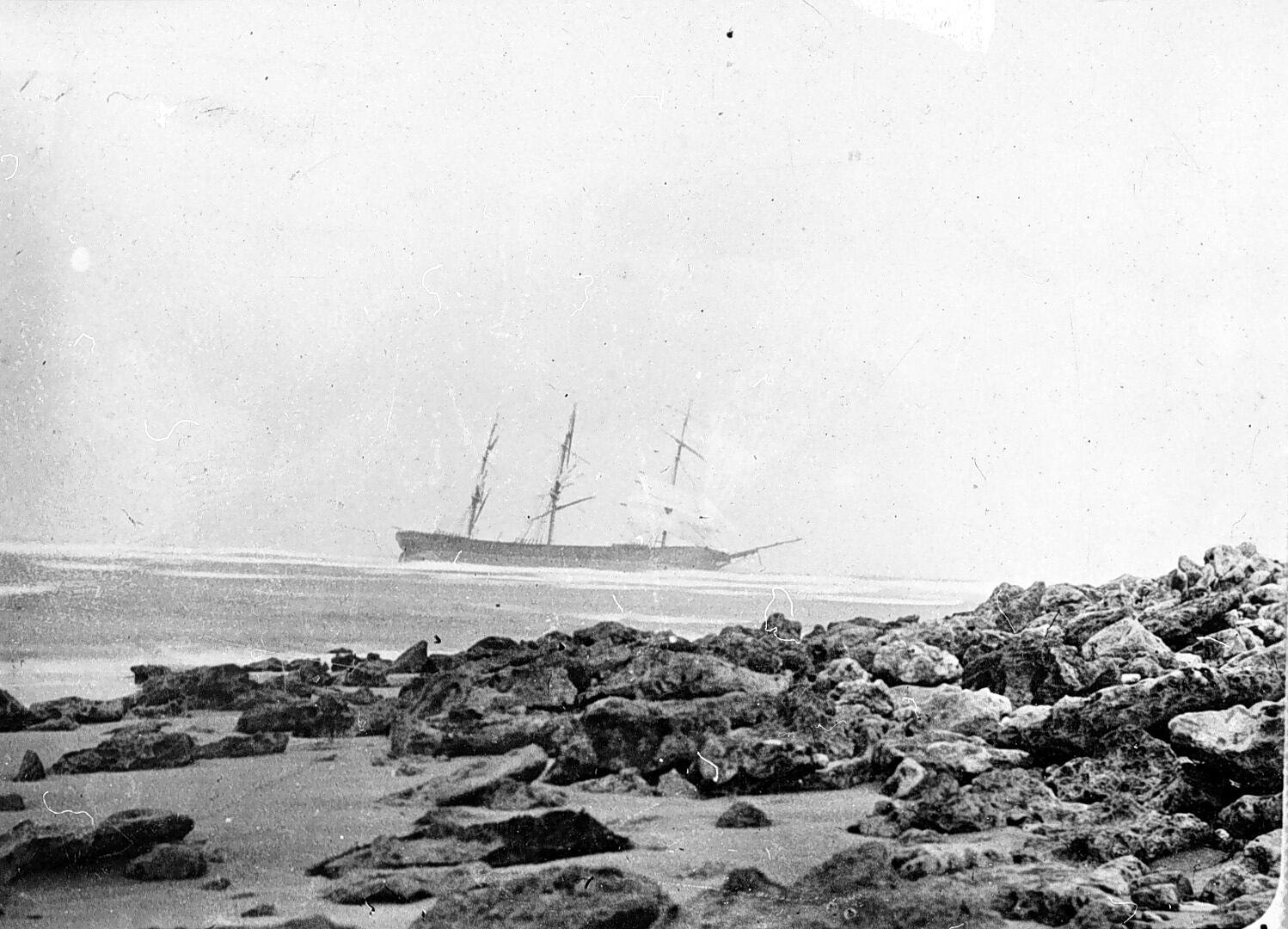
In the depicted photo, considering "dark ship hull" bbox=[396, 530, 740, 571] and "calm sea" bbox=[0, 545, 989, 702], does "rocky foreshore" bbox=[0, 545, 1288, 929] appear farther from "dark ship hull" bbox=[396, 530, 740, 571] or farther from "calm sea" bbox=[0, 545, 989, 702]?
"dark ship hull" bbox=[396, 530, 740, 571]

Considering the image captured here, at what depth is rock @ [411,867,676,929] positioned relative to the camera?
2676 millimetres

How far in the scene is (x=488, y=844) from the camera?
2.72 meters

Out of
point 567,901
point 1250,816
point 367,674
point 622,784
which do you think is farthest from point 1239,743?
point 367,674

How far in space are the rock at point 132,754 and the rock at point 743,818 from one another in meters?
1.41

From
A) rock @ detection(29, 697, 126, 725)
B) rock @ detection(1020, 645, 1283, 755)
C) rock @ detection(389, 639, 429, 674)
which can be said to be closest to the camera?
rock @ detection(29, 697, 126, 725)

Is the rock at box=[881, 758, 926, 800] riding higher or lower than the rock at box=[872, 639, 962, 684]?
lower

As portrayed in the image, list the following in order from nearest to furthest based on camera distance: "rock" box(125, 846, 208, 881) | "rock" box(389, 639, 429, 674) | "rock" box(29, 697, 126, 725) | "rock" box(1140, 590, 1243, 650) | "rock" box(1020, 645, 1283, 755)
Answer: "rock" box(125, 846, 208, 881) < "rock" box(29, 697, 126, 725) < "rock" box(389, 639, 429, 674) < "rock" box(1020, 645, 1283, 755) < "rock" box(1140, 590, 1243, 650)

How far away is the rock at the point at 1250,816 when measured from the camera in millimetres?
2875

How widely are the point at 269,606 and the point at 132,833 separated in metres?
0.65

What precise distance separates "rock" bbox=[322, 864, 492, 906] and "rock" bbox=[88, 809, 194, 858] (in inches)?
17.0

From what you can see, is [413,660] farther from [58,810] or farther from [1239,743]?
[1239,743]

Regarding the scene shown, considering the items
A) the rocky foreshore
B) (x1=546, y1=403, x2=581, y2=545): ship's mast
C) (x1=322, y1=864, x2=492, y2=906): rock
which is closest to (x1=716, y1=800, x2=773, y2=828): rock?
the rocky foreshore

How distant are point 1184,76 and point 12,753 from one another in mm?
3773

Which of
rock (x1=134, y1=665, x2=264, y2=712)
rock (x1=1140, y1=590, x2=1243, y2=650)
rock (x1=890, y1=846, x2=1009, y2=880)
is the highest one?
rock (x1=1140, y1=590, x2=1243, y2=650)
